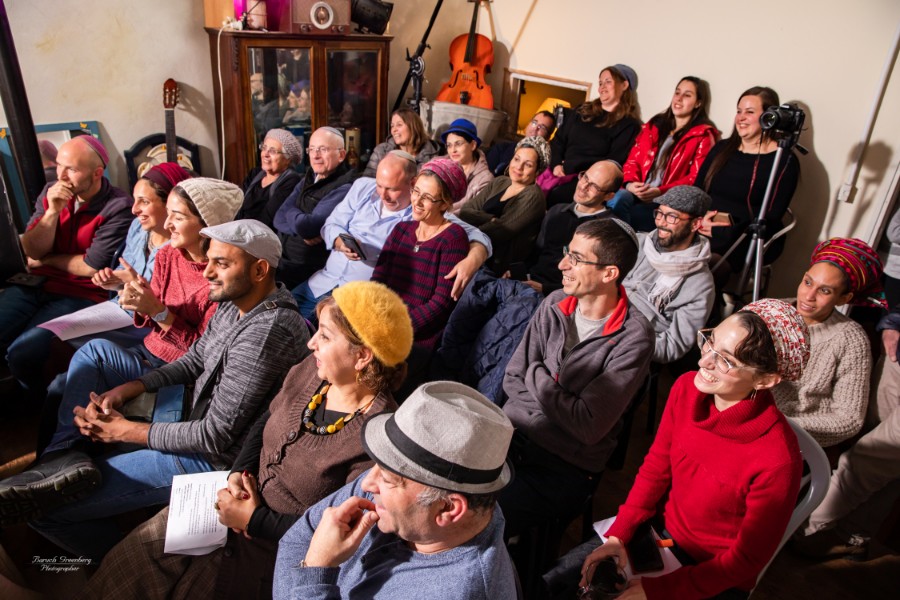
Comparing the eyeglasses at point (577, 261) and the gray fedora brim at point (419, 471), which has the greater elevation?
the eyeglasses at point (577, 261)

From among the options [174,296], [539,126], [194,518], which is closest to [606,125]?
[539,126]

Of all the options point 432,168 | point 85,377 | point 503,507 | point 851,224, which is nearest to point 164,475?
point 85,377

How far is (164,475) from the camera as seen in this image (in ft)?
5.93

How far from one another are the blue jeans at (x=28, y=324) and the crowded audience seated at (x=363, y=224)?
1042mm

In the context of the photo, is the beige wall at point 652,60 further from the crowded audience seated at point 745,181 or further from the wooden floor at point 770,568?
the wooden floor at point 770,568

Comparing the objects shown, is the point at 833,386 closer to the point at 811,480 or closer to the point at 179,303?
the point at 811,480

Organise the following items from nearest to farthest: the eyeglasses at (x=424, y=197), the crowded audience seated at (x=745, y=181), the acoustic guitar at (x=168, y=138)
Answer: the eyeglasses at (x=424, y=197) → the crowded audience seated at (x=745, y=181) → the acoustic guitar at (x=168, y=138)

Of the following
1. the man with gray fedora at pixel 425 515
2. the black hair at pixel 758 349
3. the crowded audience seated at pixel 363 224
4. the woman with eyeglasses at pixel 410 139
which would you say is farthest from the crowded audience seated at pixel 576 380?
the woman with eyeglasses at pixel 410 139

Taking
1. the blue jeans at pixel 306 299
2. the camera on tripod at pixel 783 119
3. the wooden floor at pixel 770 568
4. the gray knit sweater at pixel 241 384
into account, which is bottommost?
the wooden floor at pixel 770 568

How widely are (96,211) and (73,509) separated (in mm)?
1602

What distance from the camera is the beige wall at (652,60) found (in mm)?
3266

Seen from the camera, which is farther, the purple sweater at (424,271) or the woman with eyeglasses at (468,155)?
the woman with eyeglasses at (468,155)

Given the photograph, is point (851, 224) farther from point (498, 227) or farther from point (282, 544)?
point (282, 544)

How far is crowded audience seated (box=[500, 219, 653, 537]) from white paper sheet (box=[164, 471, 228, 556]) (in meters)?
0.81
